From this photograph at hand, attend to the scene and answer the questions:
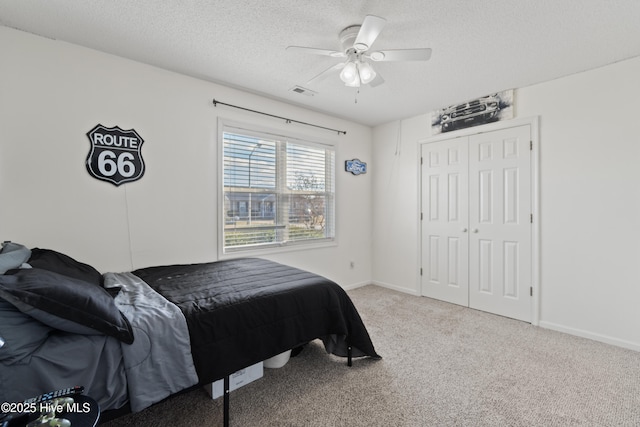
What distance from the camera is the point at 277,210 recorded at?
3.63 meters

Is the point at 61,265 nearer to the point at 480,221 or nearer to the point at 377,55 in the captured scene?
the point at 377,55

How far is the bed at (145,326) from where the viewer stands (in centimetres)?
116

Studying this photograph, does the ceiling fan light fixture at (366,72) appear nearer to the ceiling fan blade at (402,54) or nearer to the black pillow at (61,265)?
the ceiling fan blade at (402,54)

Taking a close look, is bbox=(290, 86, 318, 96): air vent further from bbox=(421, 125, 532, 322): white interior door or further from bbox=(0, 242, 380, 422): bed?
bbox=(0, 242, 380, 422): bed

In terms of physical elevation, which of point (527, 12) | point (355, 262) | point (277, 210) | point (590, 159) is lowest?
point (355, 262)

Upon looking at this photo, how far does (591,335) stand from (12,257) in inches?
175

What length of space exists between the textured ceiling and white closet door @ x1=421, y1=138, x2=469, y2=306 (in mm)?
1011

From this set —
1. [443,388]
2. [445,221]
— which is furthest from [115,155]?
[445,221]

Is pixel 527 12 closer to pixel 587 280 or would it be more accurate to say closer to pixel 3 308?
pixel 587 280

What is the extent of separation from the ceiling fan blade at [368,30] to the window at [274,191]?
1756 millimetres

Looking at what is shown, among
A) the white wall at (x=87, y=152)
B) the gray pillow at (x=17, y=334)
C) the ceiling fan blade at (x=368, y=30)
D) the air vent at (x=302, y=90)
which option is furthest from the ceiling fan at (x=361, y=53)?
the gray pillow at (x=17, y=334)

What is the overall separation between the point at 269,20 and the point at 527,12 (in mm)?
1741

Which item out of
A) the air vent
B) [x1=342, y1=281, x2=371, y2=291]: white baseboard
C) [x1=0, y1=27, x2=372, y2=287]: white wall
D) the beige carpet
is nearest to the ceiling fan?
the air vent

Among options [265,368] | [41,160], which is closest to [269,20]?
[41,160]
